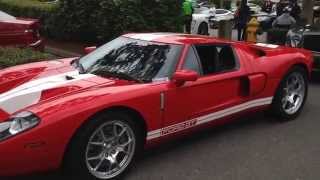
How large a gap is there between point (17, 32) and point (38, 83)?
18.2 feet

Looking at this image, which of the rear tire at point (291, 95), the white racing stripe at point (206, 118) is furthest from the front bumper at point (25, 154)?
the rear tire at point (291, 95)

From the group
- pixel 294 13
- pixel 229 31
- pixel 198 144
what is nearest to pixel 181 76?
pixel 198 144

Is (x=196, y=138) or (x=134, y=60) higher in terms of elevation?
(x=134, y=60)

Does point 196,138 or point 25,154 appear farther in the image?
point 196,138

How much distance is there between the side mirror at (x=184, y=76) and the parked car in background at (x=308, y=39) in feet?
15.9

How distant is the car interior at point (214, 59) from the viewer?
538 cm

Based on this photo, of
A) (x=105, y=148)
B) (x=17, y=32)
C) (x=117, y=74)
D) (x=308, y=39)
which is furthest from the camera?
(x=17, y=32)

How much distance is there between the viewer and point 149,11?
11.7m

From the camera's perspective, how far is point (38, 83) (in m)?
4.90

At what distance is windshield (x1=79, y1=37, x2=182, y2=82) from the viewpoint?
5004mm

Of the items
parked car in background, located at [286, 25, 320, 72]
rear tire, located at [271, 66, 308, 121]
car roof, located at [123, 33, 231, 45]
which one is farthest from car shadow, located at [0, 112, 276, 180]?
parked car in background, located at [286, 25, 320, 72]

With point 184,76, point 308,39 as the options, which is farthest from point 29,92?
point 308,39

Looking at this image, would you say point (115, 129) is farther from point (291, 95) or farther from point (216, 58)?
point (291, 95)

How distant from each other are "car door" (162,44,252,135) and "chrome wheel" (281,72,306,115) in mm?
965
